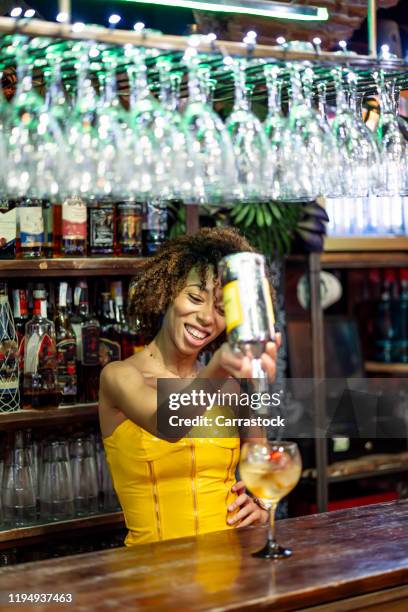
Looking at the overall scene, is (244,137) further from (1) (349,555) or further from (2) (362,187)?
(1) (349,555)

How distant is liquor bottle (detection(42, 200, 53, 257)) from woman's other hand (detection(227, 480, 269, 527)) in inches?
45.8

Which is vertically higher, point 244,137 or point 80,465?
point 244,137

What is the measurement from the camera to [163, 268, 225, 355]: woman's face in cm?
265

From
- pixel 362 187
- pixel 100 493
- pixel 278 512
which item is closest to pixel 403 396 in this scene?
pixel 278 512

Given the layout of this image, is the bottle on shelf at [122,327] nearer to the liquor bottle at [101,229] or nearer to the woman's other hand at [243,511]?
the liquor bottle at [101,229]

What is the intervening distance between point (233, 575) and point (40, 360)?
5.09 feet

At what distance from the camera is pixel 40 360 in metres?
3.34

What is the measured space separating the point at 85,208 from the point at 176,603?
1947 millimetres

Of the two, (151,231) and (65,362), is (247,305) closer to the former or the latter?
(65,362)

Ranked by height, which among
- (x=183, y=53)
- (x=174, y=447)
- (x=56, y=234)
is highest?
(x=183, y=53)

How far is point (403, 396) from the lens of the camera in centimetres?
507

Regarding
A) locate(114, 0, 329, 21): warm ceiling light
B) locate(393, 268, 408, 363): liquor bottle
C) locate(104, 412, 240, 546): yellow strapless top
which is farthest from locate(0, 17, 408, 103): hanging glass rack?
locate(393, 268, 408, 363): liquor bottle

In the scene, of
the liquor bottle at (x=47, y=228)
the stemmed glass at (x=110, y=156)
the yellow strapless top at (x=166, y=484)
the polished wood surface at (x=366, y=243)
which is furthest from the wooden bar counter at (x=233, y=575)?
the polished wood surface at (x=366, y=243)

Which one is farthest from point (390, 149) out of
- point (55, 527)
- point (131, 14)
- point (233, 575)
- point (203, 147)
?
point (131, 14)
